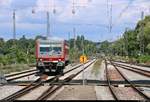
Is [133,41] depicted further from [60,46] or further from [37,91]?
[37,91]

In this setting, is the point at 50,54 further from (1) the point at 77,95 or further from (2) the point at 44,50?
(1) the point at 77,95

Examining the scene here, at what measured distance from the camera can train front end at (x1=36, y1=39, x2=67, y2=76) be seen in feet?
152

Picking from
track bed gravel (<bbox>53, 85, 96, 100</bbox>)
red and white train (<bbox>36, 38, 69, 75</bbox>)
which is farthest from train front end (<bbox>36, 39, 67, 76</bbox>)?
track bed gravel (<bbox>53, 85, 96, 100</bbox>)

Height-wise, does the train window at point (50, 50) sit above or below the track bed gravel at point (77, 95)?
above

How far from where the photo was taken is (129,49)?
511 ft

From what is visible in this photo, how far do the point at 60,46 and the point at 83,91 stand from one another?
19.6m

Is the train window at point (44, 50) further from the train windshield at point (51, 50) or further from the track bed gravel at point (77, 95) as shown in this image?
the track bed gravel at point (77, 95)

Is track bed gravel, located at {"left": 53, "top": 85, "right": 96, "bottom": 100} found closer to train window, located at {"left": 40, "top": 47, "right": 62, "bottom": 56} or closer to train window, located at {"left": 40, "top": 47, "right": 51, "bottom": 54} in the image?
train window, located at {"left": 40, "top": 47, "right": 62, "bottom": 56}

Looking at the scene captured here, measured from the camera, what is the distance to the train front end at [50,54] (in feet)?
152

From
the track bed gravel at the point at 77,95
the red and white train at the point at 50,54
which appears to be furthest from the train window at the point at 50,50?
the track bed gravel at the point at 77,95

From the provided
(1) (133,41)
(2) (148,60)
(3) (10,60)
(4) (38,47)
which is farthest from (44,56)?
(1) (133,41)

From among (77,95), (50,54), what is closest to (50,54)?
(50,54)

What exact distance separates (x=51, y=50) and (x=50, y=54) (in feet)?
1.51

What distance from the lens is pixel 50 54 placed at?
46.5 m
